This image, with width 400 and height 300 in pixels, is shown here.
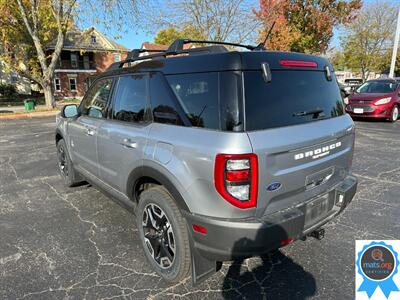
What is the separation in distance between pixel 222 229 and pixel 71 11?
726 inches

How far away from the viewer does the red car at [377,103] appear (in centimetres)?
1114

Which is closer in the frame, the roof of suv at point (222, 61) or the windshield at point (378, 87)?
the roof of suv at point (222, 61)

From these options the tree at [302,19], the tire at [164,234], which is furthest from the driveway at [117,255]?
the tree at [302,19]

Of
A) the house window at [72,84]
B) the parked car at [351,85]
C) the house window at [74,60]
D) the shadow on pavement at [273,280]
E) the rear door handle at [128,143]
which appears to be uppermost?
the house window at [74,60]

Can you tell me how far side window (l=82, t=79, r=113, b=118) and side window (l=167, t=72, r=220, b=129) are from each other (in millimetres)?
1333

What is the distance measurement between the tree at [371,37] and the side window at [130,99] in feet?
125

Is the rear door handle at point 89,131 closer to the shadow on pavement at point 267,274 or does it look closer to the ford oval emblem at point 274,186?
the shadow on pavement at point 267,274

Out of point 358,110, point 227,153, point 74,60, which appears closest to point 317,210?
point 227,153

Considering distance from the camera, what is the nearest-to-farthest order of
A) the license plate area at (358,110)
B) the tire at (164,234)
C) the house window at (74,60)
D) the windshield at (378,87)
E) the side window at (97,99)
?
the tire at (164,234)
the side window at (97,99)
the license plate area at (358,110)
the windshield at (378,87)
the house window at (74,60)

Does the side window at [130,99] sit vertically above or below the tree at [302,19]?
below

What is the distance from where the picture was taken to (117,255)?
3.04 meters

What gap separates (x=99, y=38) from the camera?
40938 millimetres

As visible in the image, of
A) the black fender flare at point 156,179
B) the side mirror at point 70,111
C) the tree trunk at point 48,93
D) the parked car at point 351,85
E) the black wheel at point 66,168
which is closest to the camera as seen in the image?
the black fender flare at point 156,179

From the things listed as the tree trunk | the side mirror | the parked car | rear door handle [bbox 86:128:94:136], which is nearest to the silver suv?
rear door handle [bbox 86:128:94:136]
